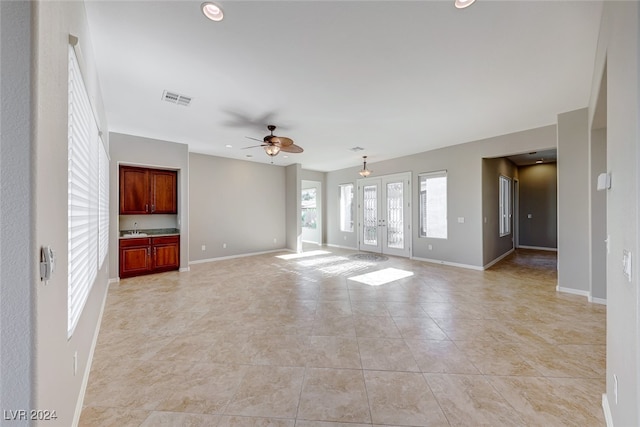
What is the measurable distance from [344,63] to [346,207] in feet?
21.5

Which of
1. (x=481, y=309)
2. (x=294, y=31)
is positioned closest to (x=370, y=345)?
(x=481, y=309)

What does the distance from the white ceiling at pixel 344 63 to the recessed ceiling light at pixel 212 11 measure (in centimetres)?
5

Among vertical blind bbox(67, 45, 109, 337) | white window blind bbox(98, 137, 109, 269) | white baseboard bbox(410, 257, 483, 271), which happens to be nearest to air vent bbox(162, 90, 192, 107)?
white window blind bbox(98, 137, 109, 269)

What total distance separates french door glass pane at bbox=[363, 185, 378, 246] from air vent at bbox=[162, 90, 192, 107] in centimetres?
577

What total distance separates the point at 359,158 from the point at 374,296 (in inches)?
174

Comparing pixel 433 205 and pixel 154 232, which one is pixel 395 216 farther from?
pixel 154 232

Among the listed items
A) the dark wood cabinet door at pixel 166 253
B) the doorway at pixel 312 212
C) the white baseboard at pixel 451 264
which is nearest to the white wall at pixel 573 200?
the white baseboard at pixel 451 264

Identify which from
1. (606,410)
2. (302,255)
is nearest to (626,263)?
(606,410)

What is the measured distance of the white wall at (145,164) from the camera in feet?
15.3

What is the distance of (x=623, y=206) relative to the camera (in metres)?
1.28

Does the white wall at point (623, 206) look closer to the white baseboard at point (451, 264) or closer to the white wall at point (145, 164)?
the white baseboard at point (451, 264)

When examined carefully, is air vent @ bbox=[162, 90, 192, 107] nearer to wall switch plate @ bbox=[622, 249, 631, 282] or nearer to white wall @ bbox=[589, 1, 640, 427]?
white wall @ bbox=[589, 1, 640, 427]

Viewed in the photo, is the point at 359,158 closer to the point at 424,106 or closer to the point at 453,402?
the point at 424,106

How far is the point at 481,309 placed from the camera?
3404 millimetres
